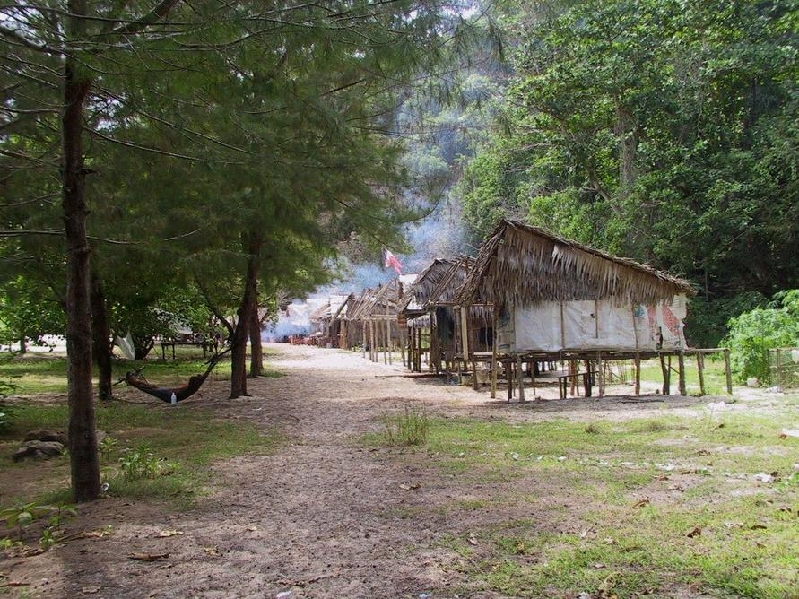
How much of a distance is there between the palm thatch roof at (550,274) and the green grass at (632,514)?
513cm

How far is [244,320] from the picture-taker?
545 inches

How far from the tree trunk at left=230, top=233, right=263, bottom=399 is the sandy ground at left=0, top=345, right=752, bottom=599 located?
5.33 m

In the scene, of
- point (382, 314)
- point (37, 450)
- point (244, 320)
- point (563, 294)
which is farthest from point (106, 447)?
point (382, 314)

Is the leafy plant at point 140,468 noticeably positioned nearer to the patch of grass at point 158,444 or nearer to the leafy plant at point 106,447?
the patch of grass at point 158,444

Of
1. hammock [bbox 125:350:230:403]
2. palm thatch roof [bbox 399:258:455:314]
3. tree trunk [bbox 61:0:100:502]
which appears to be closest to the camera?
tree trunk [bbox 61:0:100:502]

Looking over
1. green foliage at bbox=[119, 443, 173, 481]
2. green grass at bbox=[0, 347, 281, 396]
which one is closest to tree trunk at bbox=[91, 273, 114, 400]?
green grass at bbox=[0, 347, 281, 396]

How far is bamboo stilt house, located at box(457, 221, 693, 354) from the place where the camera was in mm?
13758

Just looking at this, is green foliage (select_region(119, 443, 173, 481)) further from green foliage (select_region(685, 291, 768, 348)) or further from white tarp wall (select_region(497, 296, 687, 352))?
green foliage (select_region(685, 291, 768, 348))

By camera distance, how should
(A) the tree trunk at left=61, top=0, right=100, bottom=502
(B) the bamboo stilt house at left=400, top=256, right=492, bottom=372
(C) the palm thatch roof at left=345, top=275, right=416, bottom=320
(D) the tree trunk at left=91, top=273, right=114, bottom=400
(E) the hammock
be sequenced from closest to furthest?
Answer: (A) the tree trunk at left=61, top=0, right=100, bottom=502
(E) the hammock
(D) the tree trunk at left=91, top=273, right=114, bottom=400
(B) the bamboo stilt house at left=400, top=256, right=492, bottom=372
(C) the palm thatch roof at left=345, top=275, right=416, bottom=320

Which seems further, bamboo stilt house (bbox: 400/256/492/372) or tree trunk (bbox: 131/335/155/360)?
tree trunk (bbox: 131/335/155/360)

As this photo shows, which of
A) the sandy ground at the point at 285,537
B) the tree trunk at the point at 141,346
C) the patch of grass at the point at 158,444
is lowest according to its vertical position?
the sandy ground at the point at 285,537

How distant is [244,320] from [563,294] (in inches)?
263

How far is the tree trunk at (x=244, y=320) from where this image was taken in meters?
13.3

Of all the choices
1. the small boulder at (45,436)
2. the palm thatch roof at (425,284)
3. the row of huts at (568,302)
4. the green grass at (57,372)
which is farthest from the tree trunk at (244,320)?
the palm thatch roof at (425,284)
